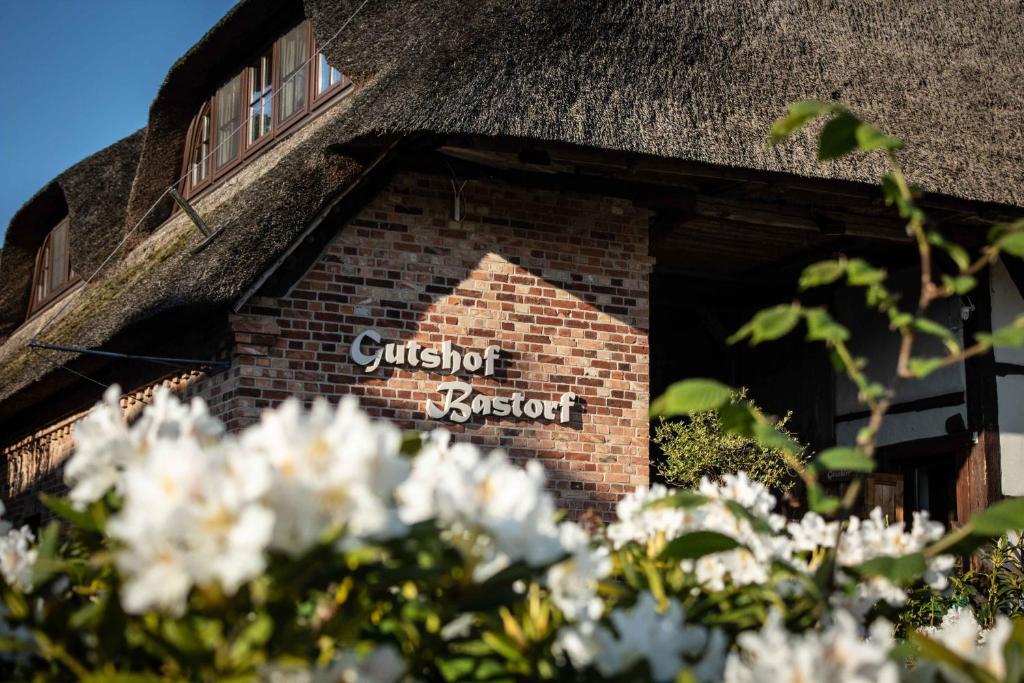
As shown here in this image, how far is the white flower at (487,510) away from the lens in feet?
5.20

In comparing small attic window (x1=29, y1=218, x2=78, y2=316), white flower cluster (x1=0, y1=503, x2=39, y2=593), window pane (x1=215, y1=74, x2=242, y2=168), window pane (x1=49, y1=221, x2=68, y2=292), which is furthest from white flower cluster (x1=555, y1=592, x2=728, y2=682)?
window pane (x1=49, y1=221, x2=68, y2=292)

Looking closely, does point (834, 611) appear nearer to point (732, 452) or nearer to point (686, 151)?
point (686, 151)

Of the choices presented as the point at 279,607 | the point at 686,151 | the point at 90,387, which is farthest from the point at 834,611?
the point at 90,387

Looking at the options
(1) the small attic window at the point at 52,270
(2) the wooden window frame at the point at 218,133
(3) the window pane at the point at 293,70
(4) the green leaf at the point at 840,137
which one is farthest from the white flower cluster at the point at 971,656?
(1) the small attic window at the point at 52,270

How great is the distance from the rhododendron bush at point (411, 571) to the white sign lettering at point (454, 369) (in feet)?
14.5

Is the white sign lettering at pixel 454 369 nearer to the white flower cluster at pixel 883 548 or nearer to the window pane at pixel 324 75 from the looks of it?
the window pane at pixel 324 75

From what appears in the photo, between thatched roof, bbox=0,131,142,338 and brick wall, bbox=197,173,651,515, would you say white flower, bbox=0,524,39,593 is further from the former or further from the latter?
thatched roof, bbox=0,131,142,338

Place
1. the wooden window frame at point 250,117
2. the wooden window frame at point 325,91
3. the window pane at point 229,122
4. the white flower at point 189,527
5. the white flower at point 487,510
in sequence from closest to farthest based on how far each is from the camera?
the white flower at point 189,527 < the white flower at point 487,510 < the wooden window frame at point 325,91 < the wooden window frame at point 250,117 < the window pane at point 229,122

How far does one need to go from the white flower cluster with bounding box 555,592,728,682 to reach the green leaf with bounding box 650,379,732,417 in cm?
Answer: 39

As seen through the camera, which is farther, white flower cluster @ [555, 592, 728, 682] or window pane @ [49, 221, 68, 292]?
window pane @ [49, 221, 68, 292]

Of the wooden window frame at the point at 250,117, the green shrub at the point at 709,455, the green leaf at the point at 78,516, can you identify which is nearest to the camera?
the green leaf at the point at 78,516

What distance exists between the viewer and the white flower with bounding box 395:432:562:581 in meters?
1.58

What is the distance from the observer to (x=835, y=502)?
2020mm

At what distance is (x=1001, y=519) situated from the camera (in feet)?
6.34
